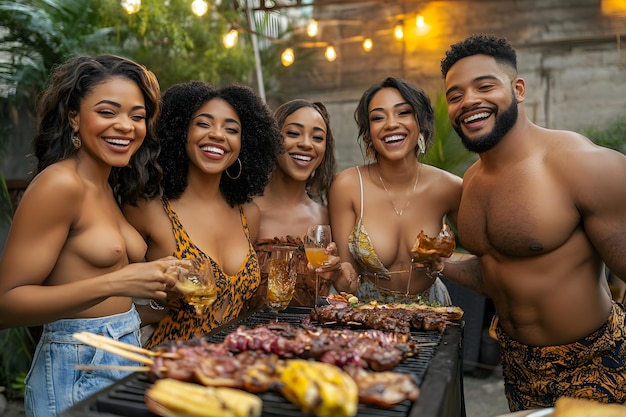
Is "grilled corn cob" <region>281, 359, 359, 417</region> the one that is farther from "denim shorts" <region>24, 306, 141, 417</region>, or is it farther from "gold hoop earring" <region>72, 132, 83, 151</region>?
"gold hoop earring" <region>72, 132, 83, 151</region>

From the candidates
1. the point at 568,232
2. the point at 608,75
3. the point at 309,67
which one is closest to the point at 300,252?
the point at 568,232

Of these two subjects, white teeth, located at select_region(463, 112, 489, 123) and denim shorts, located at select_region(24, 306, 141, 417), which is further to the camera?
white teeth, located at select_region(463, 112, 489, 123)

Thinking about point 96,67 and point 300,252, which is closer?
point 96,67

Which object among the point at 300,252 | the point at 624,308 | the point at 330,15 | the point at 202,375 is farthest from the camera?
the point at 330,15

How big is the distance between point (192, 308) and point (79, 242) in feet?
2.93

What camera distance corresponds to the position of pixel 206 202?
12.7ft

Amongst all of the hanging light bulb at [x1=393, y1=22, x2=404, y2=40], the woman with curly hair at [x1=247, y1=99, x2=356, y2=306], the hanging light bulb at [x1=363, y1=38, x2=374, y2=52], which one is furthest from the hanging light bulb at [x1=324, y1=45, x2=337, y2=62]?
the woman with curly hair at [x1=247, y1=99, x2=356, y2=306]

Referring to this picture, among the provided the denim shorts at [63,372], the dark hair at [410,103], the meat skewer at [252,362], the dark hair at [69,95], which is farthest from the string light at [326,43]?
the meat skewer at [252,362]

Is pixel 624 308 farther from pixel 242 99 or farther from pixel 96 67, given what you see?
pixel 96 67

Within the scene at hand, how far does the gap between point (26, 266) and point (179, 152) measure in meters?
1.56

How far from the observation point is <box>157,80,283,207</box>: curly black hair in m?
3.86

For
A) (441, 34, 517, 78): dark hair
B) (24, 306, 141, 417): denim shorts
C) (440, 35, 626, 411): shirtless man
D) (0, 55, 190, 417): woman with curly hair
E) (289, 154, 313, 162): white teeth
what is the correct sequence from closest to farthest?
(0, 55, 190, 417): woman with curly hair, (24, 306, 141, 417): denim shorts, (440, 35, 626, 411): shirtless man, (441, 34, 517, 78): dark hair, (289, 154, 313, 162): white teeth

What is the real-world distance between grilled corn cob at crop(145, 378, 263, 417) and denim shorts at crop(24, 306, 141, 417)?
1.01 metres

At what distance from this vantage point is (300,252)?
12.9 feet
